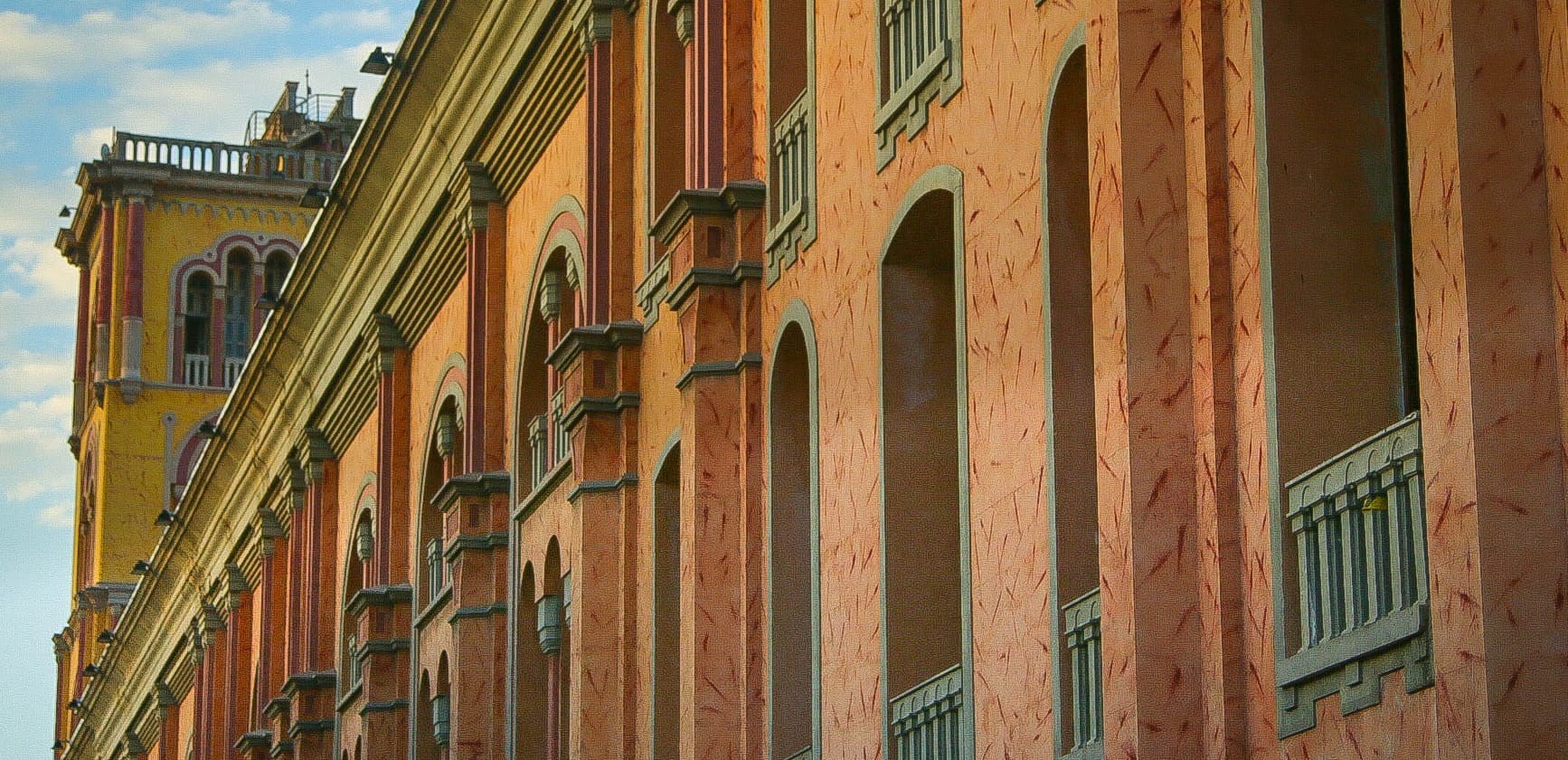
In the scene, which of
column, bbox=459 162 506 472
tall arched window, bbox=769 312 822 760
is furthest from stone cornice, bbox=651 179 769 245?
column, bbox=459 162 506 472

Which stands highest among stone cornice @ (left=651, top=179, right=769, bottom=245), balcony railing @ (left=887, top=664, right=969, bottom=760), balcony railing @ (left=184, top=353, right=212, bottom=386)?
balcony railing @ (left=184, top=353, right=212, bottom=386)

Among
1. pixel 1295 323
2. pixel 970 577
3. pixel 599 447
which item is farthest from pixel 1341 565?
pixel 599 447

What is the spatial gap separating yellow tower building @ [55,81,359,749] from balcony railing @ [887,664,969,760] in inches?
1925

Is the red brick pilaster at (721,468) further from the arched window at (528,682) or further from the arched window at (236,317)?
the arched window at (236,317)

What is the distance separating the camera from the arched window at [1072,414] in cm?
1312

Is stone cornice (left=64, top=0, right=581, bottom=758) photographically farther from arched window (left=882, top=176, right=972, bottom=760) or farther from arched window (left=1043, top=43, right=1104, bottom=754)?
arched window (left=1043, top=43, right=1104, bottom=754)

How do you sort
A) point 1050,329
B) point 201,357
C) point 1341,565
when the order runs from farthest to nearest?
point 201,357, point 1050,329, point 1341,565

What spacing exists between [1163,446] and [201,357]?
54.9 m

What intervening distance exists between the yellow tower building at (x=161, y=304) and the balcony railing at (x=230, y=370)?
4cm

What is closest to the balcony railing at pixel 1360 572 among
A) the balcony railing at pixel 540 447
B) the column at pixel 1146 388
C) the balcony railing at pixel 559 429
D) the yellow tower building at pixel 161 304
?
the column at pixel 1146 388

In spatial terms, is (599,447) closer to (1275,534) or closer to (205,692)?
(1275,534)

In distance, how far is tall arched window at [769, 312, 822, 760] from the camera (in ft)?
59.5

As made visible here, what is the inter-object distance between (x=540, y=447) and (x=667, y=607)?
542 cm

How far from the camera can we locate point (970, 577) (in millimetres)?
14695
